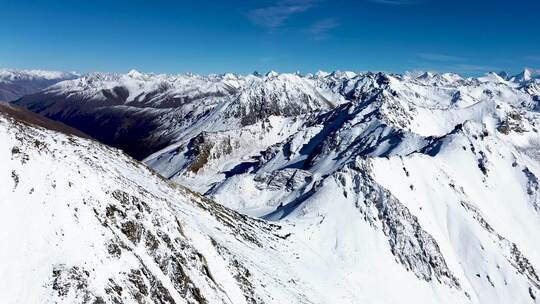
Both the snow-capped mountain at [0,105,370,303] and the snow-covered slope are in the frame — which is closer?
the snow-capped mountain at [0,105,370,303]

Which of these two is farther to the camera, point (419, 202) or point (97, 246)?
point (419, 202)

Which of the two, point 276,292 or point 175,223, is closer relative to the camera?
point 175,223

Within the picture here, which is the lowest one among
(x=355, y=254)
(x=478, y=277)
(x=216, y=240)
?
(x=478, y=277)

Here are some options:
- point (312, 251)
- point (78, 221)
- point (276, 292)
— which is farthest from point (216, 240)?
point (312, 251)

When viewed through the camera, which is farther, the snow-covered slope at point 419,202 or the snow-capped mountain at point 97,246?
the snow-covered slope at point 419,202

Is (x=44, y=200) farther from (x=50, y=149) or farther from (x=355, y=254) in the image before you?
(x=355, y=254)

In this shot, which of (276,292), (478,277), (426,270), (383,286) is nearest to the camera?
→ (276,292)

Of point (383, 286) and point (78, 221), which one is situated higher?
point (78, 221)

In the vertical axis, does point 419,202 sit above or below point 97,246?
below

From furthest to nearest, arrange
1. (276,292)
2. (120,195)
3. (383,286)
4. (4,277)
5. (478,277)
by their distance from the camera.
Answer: (478,277) → (383,286) → (276,292) → (120,195) → (4,277)

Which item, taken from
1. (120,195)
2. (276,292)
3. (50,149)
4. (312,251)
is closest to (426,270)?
(312,251)
